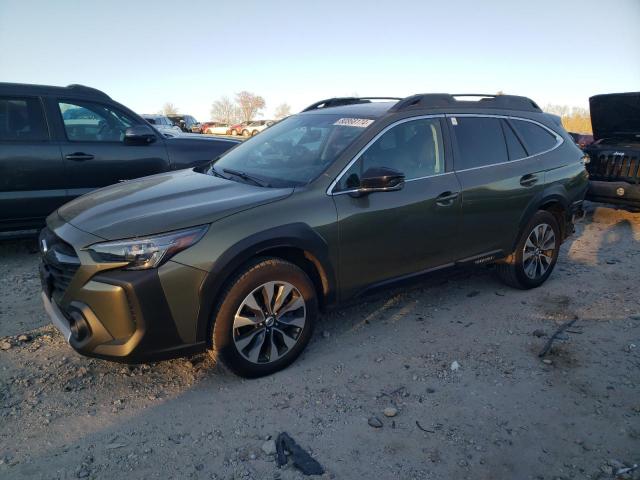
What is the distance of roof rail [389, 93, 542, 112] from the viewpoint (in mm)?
3908

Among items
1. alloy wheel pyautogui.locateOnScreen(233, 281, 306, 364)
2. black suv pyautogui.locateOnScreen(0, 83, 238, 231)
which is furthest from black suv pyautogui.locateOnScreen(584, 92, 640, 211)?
black suv pyautogui.locateOnScreen(0, 83, 238, 231)

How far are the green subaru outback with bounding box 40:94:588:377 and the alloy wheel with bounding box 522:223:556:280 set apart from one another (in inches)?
1.2

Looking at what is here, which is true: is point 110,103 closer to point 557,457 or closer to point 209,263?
point 209,263

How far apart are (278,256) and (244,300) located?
39 centimetres

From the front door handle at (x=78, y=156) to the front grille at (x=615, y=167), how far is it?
24.4 feet

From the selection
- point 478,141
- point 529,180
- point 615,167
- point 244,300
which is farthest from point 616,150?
point 244,300

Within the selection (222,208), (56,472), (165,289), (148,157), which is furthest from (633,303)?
(148,157)

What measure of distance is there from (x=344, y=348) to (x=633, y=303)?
9.42 feet

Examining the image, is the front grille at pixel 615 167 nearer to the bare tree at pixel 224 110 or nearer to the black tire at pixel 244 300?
the black tire at pixel 244 300

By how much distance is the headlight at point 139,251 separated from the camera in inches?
107

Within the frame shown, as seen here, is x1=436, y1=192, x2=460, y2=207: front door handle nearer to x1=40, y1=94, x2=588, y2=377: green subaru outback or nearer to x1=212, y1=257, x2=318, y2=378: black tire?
x1=40, y1=94, x2=588, y2=377: green subaru outback

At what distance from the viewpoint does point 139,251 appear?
2.72 m

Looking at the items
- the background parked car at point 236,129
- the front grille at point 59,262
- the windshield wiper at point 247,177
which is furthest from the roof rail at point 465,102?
the background parked car at point 236,129

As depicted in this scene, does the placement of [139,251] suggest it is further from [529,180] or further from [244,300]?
[529,180]
